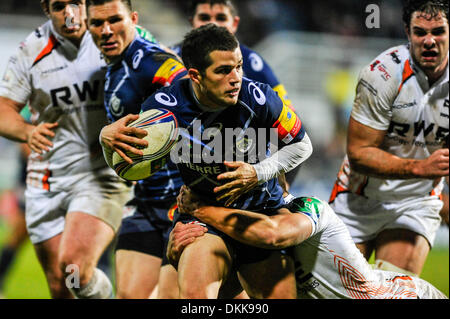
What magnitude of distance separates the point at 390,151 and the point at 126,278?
2.02 m

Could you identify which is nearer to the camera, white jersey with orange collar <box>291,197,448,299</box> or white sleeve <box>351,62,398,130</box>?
white jersey with orange collar <box>291,197,448,299</box>

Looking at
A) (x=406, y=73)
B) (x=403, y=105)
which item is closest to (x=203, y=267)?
(x=403, y=105)

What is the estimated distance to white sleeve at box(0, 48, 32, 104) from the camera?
183 inches

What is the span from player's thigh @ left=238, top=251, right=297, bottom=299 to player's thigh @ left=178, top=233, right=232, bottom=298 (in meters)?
0.27

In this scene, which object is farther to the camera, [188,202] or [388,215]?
[388,215]

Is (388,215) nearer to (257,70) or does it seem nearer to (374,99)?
(374,99)

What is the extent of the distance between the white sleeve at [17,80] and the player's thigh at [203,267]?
212cm

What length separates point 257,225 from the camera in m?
3.33

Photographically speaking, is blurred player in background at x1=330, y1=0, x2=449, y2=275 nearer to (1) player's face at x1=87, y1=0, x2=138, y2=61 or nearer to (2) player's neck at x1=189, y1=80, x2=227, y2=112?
(2) player's neck at x1=189, y1=80, x2=227, y2=112

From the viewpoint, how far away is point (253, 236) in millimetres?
3305

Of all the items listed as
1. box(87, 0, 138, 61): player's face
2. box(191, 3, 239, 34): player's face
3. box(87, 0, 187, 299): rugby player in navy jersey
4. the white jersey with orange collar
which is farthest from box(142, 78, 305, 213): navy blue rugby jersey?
box(191, 3, 239, 34): player's face

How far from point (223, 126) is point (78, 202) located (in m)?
1.81
